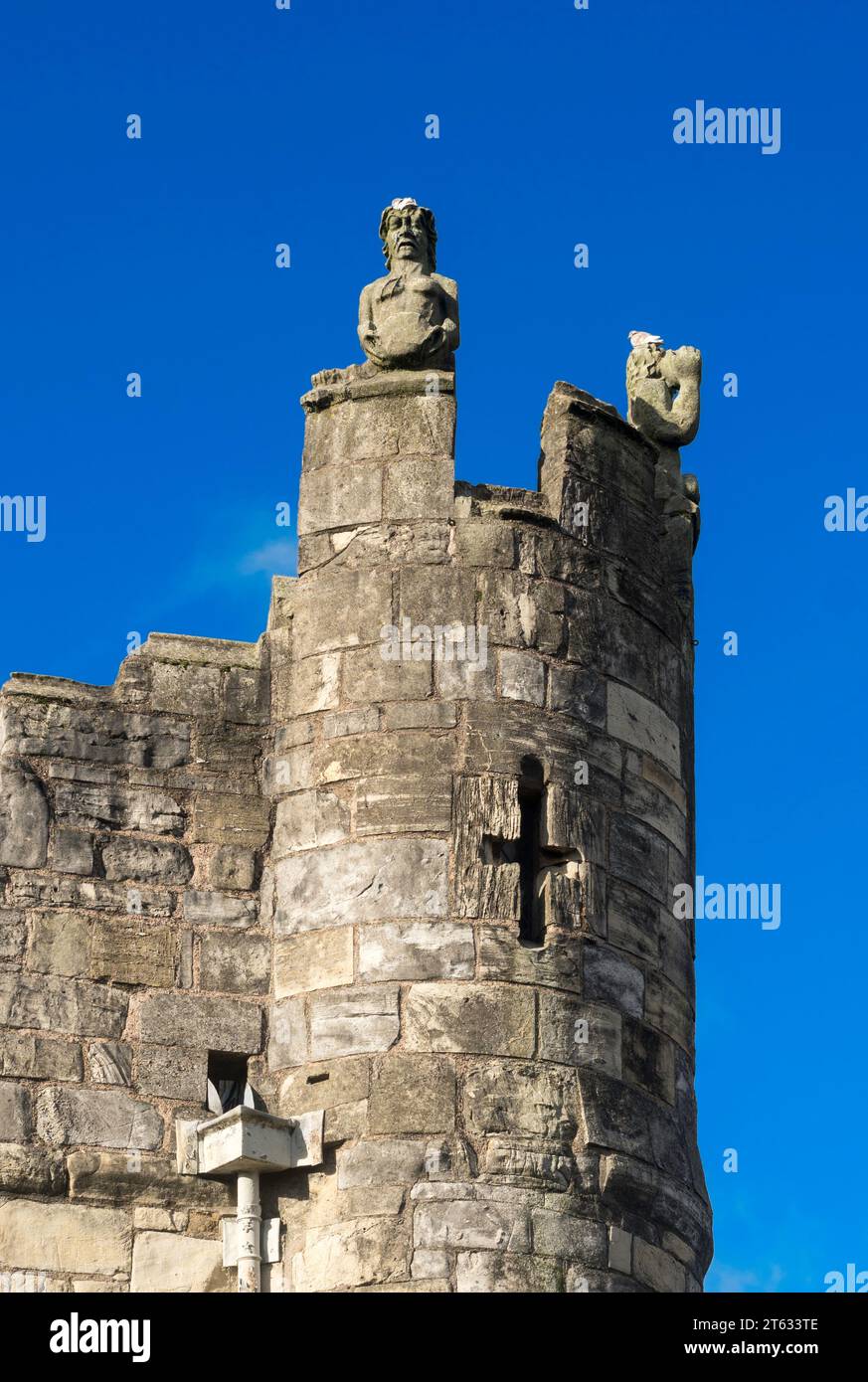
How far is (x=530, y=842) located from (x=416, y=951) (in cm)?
91

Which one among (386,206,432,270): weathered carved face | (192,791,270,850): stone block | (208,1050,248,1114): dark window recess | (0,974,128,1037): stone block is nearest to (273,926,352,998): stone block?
(208,1050,248,1114): dark window recess

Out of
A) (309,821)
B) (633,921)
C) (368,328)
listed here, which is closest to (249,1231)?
(309,821)

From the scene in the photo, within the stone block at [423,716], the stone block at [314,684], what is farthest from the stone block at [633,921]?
the stone block at [314,684]

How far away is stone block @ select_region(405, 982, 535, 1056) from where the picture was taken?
16250mm

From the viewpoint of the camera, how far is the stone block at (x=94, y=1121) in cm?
1652

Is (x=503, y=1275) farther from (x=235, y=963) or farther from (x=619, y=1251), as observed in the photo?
(x=235, y=963)

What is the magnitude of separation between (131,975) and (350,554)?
235 cm

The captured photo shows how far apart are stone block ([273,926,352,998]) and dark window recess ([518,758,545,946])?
2.87ft

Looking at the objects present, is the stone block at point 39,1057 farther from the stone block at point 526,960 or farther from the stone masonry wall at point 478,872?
the stone block at point 526,960
